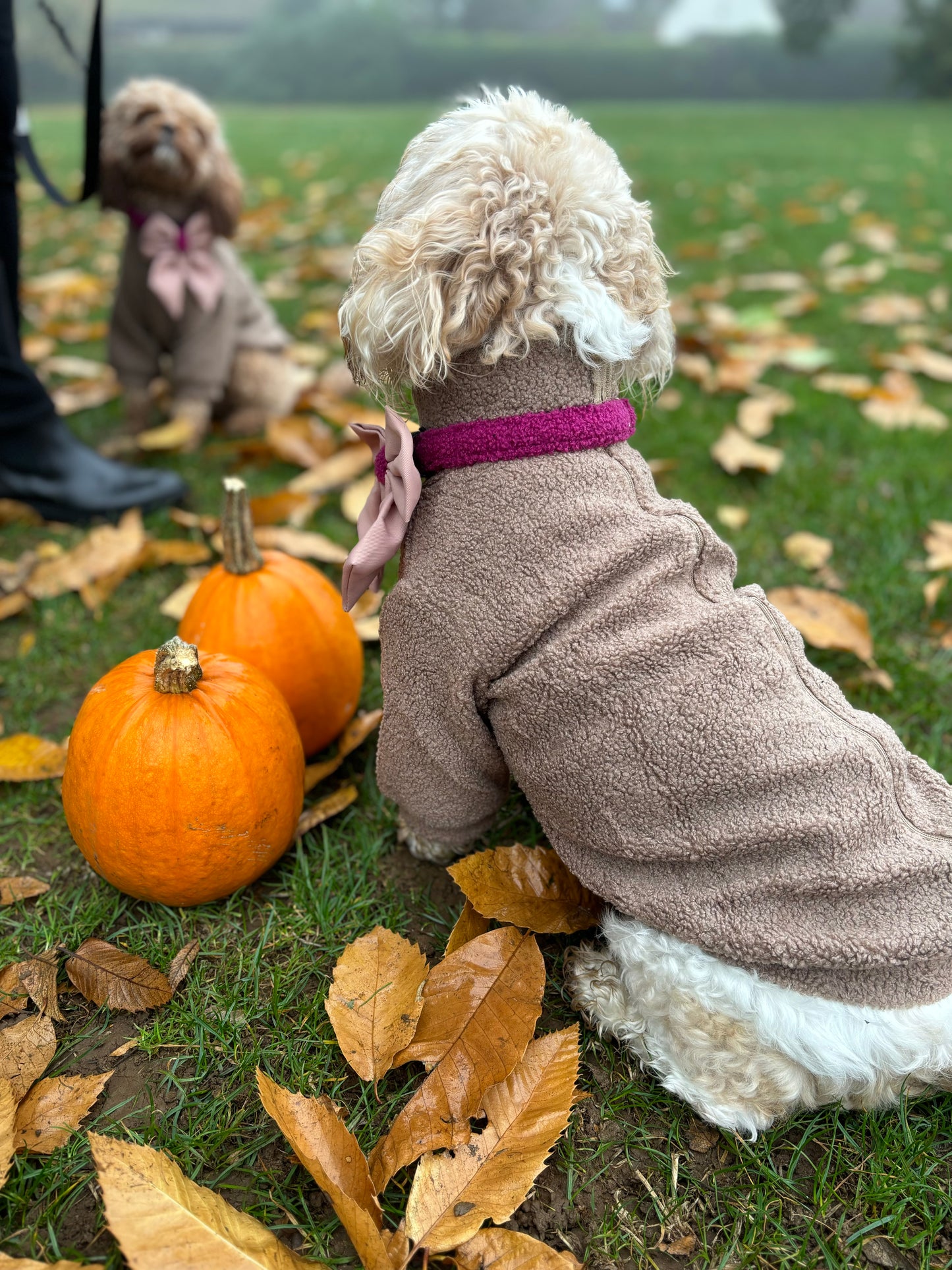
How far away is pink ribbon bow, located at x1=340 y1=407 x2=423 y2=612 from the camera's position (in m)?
1.76

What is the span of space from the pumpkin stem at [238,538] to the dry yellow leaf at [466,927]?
105cm

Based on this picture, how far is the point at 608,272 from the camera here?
1.71 m

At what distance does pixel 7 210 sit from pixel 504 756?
9.54 feet

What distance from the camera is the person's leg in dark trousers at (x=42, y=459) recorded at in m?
3.37

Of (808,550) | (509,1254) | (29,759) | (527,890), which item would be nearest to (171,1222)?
(509,1254)

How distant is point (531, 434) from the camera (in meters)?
1.71

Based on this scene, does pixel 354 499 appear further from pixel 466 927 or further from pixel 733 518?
pixel 466 927

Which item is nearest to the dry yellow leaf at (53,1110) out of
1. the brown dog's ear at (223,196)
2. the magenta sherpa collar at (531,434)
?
the magenta sherpa collar at (531,434)

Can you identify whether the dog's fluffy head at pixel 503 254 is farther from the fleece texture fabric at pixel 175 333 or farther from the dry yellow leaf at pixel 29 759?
the fleece texture fabric at pixel 175 333

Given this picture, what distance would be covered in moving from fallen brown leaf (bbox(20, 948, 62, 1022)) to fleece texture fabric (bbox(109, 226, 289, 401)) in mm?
2758

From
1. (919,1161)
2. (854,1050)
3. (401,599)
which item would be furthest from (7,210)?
(919,1161)

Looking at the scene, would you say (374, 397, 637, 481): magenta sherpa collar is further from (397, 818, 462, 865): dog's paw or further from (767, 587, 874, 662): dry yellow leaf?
(767, 587, 874, 662): dry yellow leaf

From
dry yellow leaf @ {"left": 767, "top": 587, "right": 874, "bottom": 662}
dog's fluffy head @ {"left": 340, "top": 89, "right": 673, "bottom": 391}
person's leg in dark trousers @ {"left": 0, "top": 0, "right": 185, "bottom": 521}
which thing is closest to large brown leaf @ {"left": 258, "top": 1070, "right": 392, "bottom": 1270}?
dog's fluffy head @ {"left": 340, "top": 89, "right": 673, "bottom": 391}

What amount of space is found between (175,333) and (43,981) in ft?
9.54
